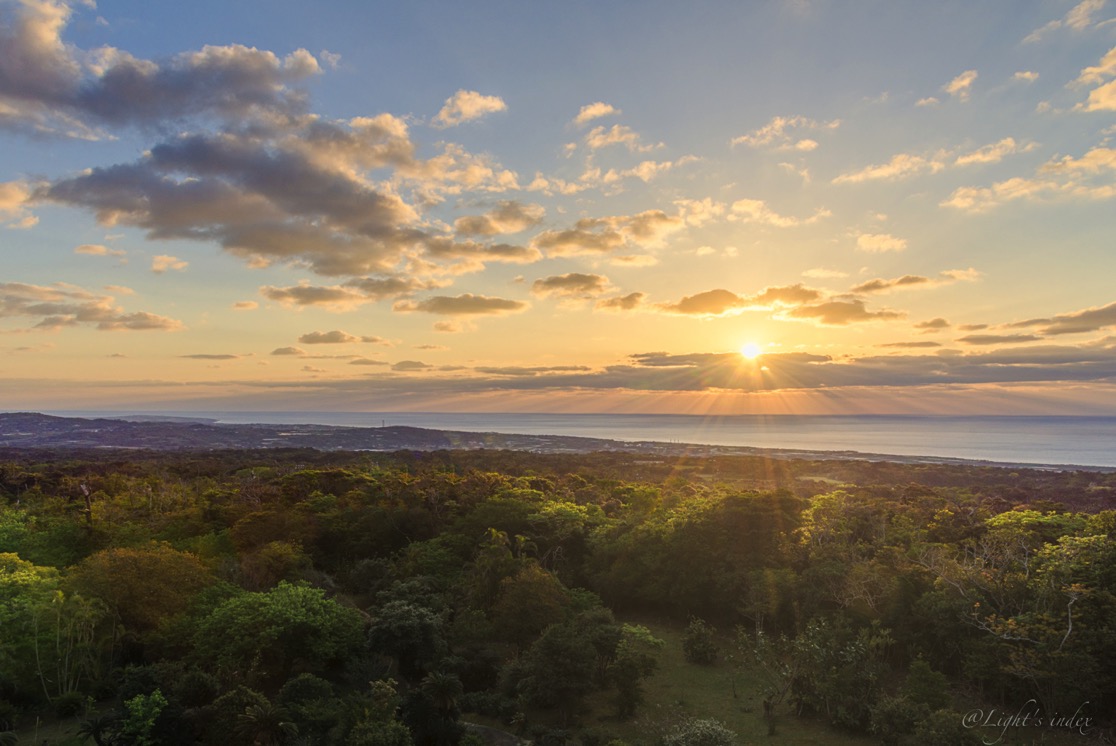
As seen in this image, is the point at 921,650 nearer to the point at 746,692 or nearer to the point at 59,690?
the point at 746,692

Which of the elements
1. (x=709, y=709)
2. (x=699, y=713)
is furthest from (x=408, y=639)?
(x=709, y=709)

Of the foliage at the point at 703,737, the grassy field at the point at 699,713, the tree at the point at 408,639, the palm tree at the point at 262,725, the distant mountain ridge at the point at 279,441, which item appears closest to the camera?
the palm tree at the point at 262,725

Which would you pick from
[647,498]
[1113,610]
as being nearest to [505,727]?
[1113,610]

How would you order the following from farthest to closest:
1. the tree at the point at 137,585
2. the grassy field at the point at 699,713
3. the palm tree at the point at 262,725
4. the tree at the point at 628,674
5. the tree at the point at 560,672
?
the tree at the point at 137,585 < the tree at the point at 628,674 < the tree at the point at 560,672 < the grassy field at the point at 699,713 < the palm tree at the point at 262,725

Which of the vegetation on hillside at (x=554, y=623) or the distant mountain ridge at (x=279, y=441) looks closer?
the vegetation on hillside at (x=554, y=623)

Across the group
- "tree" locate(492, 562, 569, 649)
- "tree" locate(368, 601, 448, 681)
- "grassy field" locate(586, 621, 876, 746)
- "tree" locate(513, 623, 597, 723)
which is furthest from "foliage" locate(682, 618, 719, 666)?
"tree" locate(368, 601, 448, 681)

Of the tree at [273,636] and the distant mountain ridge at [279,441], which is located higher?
the tree at [273,636]

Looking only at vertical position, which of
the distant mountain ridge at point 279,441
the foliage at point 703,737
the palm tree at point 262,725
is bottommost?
the distant mountain ridge at point 279,441

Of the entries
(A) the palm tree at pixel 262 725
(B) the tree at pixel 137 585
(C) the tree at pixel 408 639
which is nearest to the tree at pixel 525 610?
(C) the tree at pixel 408 639

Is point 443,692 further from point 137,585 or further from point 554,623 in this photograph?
point 137,585

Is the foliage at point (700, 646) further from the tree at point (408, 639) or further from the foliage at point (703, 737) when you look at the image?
the tree at point (408, 639)

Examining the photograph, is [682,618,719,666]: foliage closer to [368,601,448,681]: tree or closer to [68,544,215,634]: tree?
[368,601,448,681]: tree
